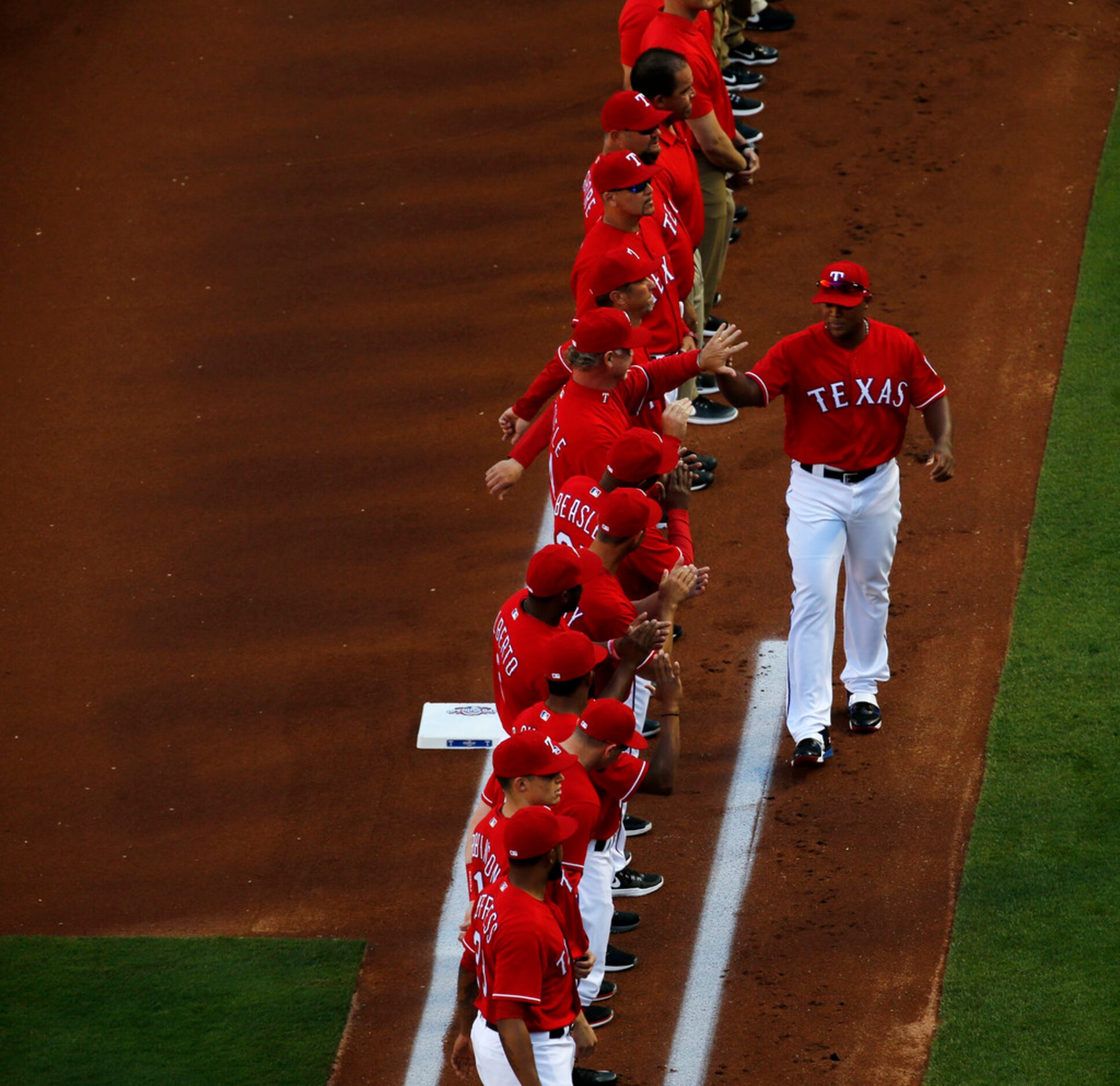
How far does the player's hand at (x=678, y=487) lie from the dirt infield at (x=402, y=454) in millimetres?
1152

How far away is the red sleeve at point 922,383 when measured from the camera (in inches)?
268

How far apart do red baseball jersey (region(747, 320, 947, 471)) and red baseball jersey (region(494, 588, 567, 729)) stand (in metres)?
1.54

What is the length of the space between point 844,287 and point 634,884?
2.37 metres

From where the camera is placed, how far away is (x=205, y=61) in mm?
12242

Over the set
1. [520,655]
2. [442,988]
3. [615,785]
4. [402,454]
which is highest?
[520,655]

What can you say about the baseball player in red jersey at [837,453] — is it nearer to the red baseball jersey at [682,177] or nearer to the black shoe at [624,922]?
the black shoe at [624,922]

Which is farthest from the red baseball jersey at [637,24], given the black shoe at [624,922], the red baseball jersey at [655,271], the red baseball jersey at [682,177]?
the black shoe at [624,922]

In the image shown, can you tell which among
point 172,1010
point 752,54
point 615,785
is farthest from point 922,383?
point 752,54

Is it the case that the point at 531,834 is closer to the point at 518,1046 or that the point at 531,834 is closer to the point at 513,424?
the point at 518,1046

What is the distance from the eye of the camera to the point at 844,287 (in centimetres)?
666

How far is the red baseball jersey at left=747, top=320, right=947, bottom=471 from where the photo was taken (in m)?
6.78

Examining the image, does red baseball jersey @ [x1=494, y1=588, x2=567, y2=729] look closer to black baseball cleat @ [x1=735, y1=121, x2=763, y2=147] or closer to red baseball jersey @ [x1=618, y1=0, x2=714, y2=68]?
red baseball jersey @ [x1=618, y1=0, x2=714, y2=68]

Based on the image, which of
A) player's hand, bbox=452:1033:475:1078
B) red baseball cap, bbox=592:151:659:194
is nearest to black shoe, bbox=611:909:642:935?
player's hand, bbox=452:1033:475:1078

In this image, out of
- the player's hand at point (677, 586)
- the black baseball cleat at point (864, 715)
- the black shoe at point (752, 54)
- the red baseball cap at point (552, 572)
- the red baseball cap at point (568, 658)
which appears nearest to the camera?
the red baseball cap at point (568, 658)
